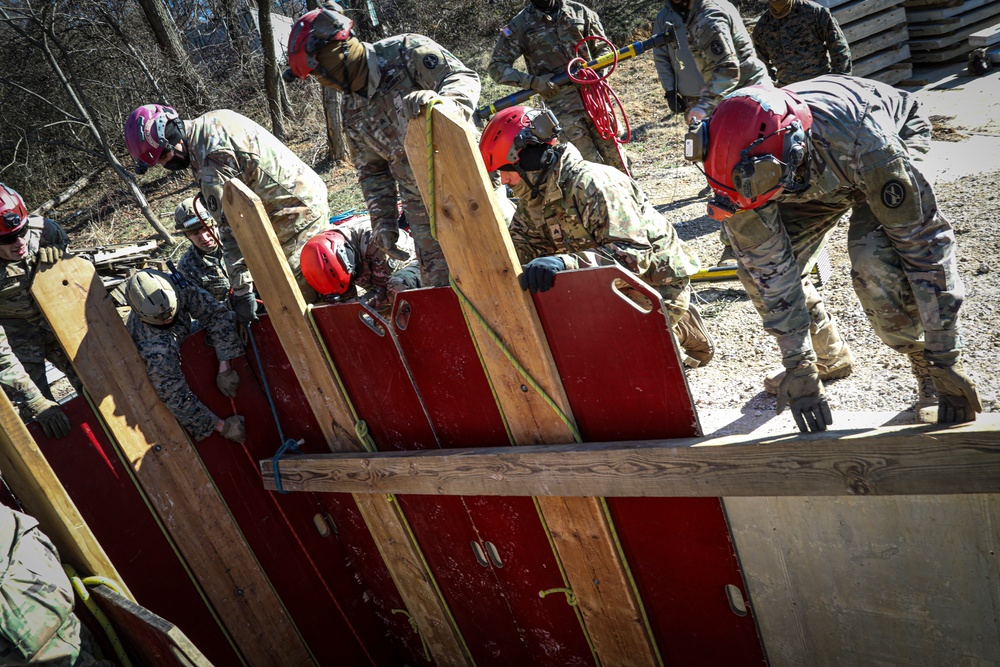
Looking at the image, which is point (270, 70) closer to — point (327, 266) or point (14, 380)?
point (14, 380)

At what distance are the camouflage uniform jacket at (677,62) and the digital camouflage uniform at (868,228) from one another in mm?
3455

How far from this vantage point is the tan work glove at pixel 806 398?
2621 millimetres

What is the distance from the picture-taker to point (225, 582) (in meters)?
3.98

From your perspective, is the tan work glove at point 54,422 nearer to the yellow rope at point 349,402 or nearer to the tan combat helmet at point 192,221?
the yellow rope at point 349,402

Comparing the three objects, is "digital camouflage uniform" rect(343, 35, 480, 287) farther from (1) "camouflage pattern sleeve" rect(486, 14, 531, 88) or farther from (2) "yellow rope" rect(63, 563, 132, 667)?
(1) "camouflage pattern sleeve" rect(486, 14, 531, 88)

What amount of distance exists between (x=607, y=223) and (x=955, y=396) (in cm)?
168

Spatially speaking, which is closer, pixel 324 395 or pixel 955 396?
pixel 955 396

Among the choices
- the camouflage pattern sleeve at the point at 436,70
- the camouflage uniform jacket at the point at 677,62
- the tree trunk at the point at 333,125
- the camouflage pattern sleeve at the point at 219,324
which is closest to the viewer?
the camouflage pattern sleeve at the point at 219,324

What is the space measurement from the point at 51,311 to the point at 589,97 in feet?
15.4

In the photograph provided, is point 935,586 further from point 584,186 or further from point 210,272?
point 210,272

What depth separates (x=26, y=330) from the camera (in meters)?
5.57

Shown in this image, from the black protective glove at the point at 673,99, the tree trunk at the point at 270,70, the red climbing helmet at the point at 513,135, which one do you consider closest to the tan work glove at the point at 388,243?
the red climbing helmet at the point at 513,135

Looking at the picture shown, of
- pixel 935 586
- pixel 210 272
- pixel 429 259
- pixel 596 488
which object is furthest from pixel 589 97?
pixel 935 586

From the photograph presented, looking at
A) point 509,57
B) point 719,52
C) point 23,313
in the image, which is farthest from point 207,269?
point 719,52
